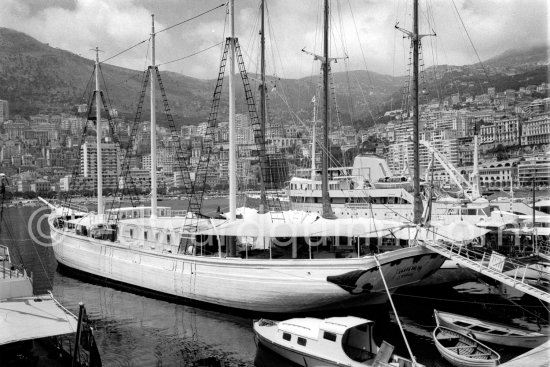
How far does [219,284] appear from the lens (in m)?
20.3

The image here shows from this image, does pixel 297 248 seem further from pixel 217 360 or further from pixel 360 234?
pixel 217 360

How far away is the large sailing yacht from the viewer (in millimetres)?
18203

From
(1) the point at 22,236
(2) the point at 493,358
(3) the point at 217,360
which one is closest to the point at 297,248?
(3) the point at 217,360

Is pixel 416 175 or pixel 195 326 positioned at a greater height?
pixel 416 175

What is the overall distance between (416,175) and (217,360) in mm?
11492

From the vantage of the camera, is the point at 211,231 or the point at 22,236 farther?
the point at 22,236

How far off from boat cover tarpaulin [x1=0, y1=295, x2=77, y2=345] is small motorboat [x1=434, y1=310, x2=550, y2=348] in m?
12.7

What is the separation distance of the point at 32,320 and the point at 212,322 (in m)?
7.43

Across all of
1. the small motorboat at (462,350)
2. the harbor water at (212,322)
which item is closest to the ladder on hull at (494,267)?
the small motorboat at (462,350)

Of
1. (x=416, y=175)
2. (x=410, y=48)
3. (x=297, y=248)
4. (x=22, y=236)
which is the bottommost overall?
(x=22, y=236)

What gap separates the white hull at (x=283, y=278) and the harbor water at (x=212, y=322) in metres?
0.73

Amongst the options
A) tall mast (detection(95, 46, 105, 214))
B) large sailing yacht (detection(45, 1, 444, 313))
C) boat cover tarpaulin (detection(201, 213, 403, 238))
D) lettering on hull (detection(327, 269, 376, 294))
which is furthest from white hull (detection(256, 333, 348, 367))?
tall mast (detection(95, 46, 105, 214))

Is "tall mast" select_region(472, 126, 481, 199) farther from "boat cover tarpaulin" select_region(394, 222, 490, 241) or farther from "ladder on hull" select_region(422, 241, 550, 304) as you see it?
"ladder on hull" select_region(422, 241, 550, 304)

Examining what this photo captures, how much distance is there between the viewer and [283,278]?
18.6 meters
